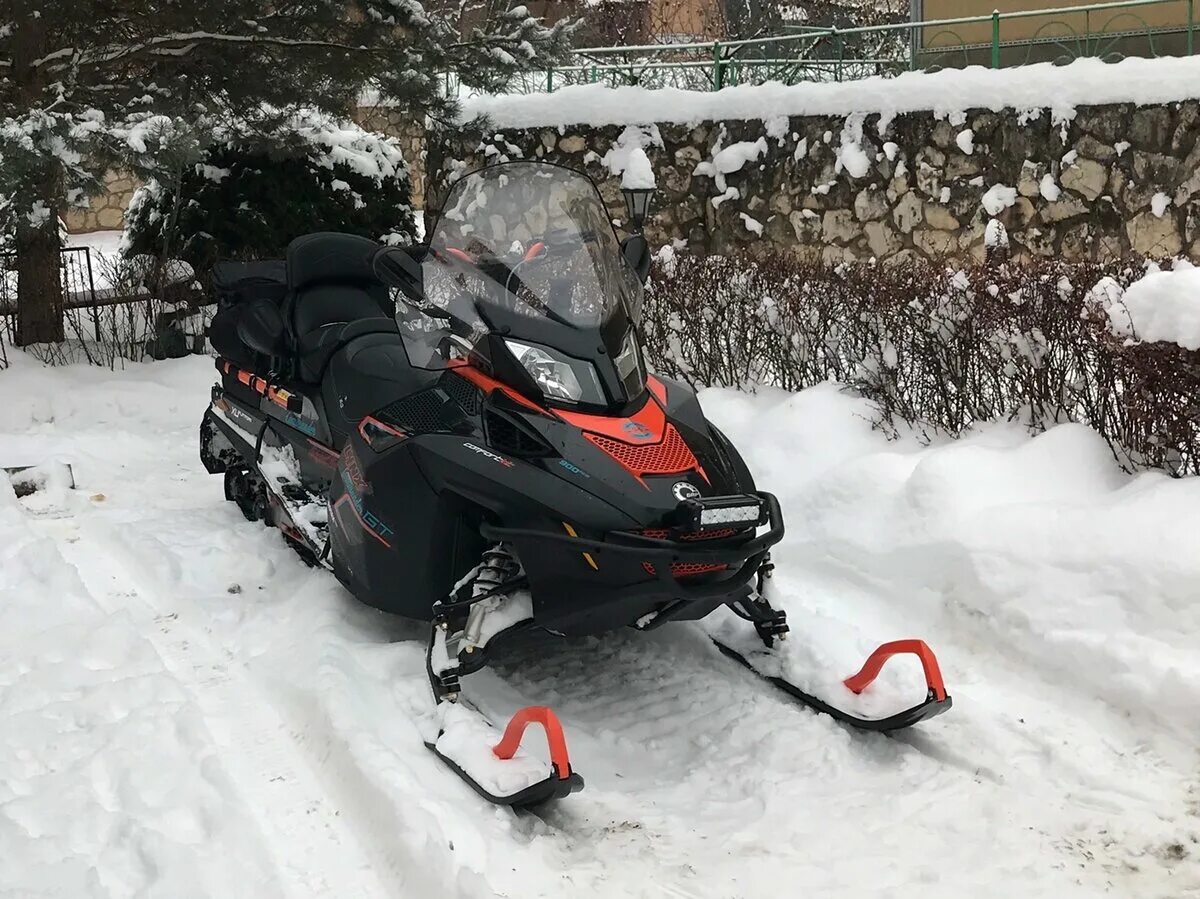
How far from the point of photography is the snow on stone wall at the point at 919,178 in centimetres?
845

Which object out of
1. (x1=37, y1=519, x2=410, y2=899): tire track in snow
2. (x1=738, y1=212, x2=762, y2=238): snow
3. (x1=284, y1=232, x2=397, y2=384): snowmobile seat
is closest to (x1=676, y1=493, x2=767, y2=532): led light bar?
(x1=37, y1=519, x2=410, y2=899): tire track in snow

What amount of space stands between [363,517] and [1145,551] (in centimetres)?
268

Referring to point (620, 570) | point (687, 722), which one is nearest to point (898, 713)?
point (687, 722)

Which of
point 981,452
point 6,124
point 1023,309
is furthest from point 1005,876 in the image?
point 6,124

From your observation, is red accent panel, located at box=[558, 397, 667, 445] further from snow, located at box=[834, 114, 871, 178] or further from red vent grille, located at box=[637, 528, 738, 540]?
snow, located at box=[834, 114, 871, 178]

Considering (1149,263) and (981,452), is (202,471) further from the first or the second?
(1149,263)

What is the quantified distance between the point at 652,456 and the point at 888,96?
7254 millimetres

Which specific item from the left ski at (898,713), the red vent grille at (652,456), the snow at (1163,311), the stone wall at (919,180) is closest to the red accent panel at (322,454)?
the red vent grille at (652,456)

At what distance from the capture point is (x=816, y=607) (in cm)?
442

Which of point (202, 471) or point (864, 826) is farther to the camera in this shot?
point (202, 471)

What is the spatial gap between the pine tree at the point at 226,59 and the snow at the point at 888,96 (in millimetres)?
813

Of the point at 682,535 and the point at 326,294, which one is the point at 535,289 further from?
the point at 326,294

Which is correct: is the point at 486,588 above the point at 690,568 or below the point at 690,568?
below

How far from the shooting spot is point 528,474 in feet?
11.1
